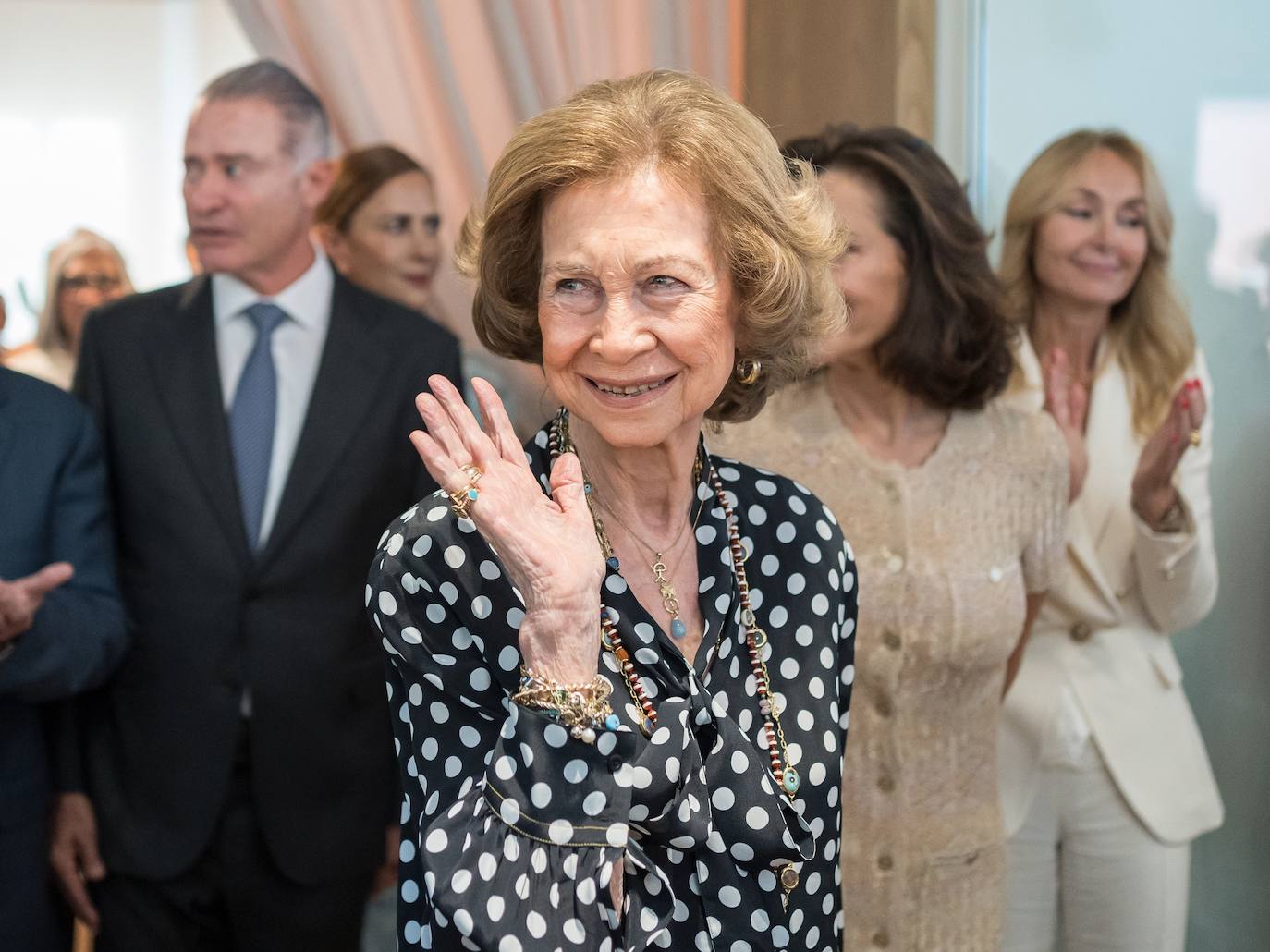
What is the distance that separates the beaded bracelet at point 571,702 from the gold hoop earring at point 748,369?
549 mm

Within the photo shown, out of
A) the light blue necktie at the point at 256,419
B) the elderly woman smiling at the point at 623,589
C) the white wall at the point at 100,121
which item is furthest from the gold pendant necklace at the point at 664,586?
the white wall at the point at 100,121

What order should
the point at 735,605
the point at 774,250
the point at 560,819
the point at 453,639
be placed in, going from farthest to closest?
the point at 735,605 → the point at 774,250 → the point at 453,639 → the point at 560,819

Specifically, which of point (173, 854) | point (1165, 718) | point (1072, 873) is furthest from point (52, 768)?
point (1165, 718)

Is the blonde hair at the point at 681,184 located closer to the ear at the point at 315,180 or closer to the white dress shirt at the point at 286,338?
the white dress shirt at the point at 286,338

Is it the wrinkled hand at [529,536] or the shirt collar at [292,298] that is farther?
the shirt collar at [292,298]

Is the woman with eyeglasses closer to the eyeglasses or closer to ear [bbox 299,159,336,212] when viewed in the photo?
the eyeglasses

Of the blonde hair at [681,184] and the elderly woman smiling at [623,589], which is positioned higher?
the blonde hair at [681,184]

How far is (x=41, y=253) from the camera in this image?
796cm

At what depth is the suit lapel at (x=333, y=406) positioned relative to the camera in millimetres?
2434

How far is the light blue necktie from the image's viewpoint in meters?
2.47

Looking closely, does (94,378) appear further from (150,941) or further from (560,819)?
(560,819)

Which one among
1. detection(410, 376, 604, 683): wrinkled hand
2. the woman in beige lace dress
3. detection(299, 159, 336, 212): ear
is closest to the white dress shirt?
detection(299, 159, 336, 212): ear

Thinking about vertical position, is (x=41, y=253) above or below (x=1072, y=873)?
above

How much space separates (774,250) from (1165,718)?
165 centimetres
